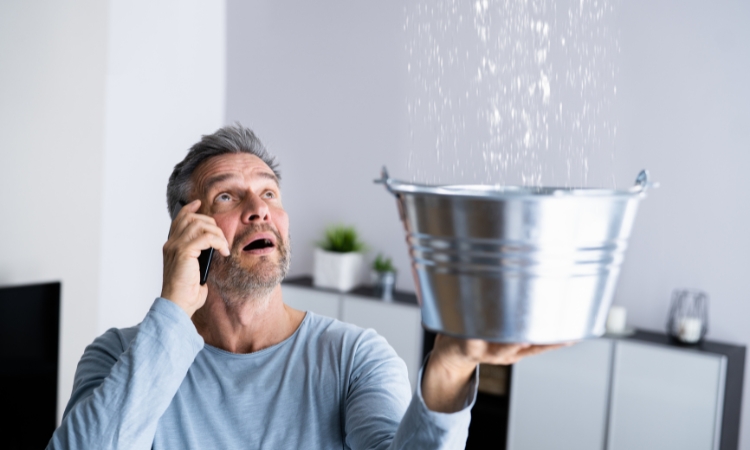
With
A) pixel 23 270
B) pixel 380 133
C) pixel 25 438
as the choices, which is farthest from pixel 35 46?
pixel 380 133

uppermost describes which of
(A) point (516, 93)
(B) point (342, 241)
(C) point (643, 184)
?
(A) point (516, 93)

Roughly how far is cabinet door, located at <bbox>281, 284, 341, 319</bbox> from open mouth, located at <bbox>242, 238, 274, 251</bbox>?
7.83ft

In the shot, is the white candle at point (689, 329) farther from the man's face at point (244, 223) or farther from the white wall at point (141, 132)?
the white wall at point (141, 132)

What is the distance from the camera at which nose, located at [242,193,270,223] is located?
1440 millimetres

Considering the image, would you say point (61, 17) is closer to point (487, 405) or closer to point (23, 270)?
point (23, 270)

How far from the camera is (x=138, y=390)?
1131 millimetres

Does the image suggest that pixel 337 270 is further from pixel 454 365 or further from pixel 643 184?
A: pixel 643 184

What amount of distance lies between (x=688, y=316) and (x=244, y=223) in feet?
7.85

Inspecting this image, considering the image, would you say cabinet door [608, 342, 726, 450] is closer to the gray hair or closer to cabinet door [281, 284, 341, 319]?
cabinet door [281, 284, 341, 319]

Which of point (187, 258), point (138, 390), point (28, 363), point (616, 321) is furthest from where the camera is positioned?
point (616, 321)

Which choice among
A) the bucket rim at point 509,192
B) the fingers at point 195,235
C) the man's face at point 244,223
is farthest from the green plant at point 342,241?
the bucket rim at point 509,192

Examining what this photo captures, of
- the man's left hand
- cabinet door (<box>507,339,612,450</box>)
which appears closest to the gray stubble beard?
the man's left hand

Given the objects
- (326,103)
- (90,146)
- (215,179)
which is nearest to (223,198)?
(215,179)

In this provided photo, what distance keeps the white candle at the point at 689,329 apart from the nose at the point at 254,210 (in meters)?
2.25
